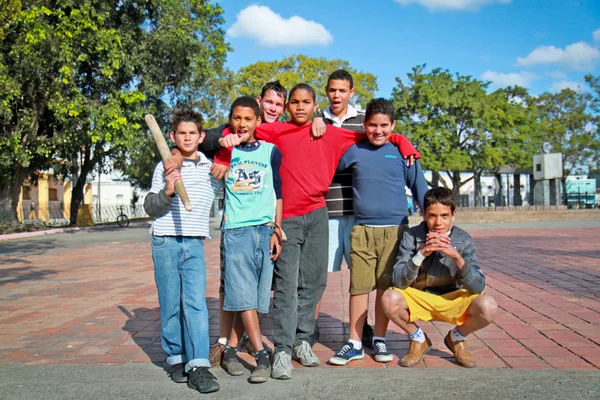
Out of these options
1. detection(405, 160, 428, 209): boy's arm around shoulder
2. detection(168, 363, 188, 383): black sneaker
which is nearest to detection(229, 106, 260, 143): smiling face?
detection(405, 160, 428, 209): boy's arm around shoulder

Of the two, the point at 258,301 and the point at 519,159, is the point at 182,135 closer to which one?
the point at 258,301

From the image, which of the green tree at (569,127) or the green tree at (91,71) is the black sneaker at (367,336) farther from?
the green tree at (569,127)

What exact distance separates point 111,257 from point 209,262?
3.02 m

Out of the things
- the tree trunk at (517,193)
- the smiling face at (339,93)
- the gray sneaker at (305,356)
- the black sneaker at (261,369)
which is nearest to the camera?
the black sneaker at (261,369)

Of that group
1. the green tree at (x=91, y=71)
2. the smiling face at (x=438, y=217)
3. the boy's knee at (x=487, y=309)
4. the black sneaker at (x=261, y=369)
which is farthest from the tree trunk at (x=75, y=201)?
the boy's knee at (x=487, y=309)

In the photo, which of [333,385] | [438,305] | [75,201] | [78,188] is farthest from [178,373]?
[75,201]

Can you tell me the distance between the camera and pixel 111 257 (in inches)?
472

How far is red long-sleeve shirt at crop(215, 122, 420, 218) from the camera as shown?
3.80 meters

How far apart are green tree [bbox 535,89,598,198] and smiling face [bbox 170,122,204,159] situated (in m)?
36.5

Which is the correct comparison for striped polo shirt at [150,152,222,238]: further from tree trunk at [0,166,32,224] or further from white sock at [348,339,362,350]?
tree trunk at [0,166,32,224]

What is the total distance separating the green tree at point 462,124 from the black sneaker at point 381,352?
1194 inches

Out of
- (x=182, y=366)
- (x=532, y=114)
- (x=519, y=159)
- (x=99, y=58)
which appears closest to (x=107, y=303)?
(x=182, y=366)

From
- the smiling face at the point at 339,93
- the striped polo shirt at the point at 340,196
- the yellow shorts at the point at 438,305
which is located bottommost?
the yellow shorts at the point at 438,305

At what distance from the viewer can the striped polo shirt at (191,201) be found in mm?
3549
